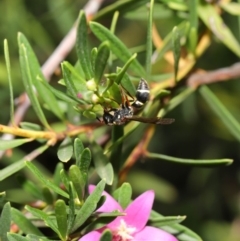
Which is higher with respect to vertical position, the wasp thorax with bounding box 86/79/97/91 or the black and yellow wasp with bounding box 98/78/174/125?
the wasp thorax with bounding box 86/79/97/91

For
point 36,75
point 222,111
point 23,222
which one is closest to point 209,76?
point 222,111

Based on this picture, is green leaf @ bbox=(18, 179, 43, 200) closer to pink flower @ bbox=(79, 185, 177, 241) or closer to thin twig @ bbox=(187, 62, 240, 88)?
pink flower @ bbox=(79, 185, 177, 241)

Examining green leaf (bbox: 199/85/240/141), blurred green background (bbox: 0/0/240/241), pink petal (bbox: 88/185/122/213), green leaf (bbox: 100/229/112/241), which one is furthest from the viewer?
blurred green background (bbox: 0/0/240/241)

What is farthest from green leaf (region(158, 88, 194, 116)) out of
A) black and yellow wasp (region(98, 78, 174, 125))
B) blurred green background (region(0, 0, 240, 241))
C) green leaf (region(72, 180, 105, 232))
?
blurred green background (region(0, 0, 240, 241))

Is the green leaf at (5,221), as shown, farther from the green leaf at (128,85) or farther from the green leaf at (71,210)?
the green leaf at (128,85)

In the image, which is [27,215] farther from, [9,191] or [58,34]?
[58,34]

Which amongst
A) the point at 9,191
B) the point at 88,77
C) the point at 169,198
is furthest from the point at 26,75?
the point at 169,198
